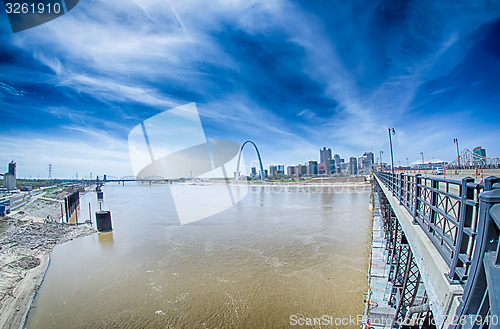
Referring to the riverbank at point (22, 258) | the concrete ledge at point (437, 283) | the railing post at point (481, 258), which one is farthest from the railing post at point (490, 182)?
the riverbank at point (22, 258)

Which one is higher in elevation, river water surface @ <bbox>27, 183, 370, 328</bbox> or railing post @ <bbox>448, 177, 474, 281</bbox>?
railing post @ <bbox>448, 177, 474, 281</bbox>

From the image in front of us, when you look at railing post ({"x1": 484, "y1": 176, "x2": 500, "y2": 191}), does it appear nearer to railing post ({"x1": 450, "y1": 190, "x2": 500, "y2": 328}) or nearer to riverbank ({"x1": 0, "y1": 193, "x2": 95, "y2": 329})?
railing post ({"x1": 450, "y1": 190, "x2": 500, "y2": 328})

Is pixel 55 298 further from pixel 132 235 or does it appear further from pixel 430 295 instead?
pixel 430 295

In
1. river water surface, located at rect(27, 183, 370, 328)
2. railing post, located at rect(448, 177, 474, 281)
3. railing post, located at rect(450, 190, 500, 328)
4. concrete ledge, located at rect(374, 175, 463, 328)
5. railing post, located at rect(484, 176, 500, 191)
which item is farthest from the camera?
river water surface, located at rect(27, 183, 370, 328)

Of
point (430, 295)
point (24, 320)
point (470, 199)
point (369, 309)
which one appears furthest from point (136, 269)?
point (470, 199)

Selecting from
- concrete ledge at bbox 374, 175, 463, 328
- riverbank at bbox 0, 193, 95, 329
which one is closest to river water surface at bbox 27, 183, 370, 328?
riverbank at bbox 0, 193, 95, 329

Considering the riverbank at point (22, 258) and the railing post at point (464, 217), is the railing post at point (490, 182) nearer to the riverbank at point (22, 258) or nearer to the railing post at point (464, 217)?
the railing post at point (464, 217)
